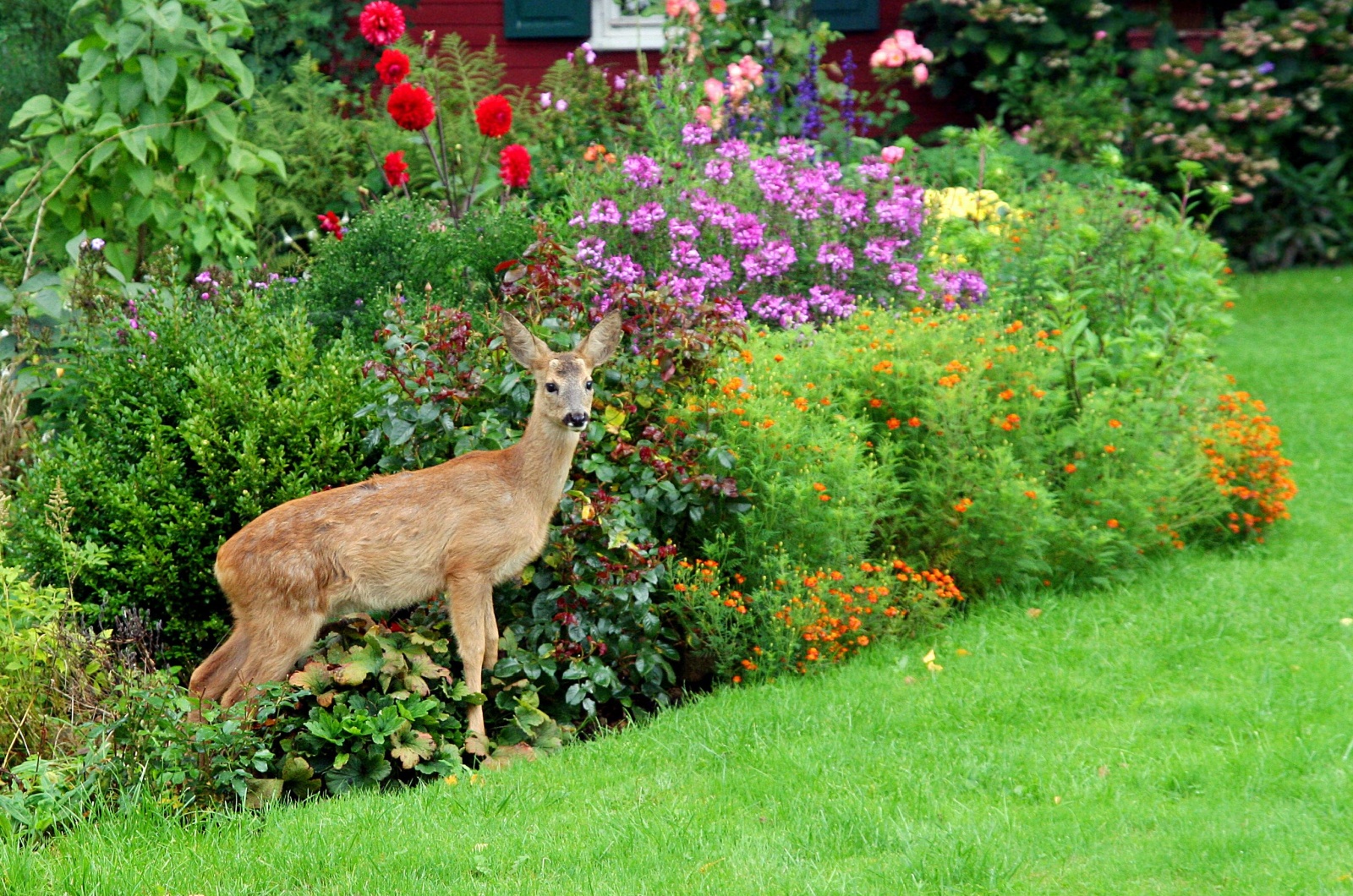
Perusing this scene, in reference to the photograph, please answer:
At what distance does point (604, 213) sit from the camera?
25.7ft

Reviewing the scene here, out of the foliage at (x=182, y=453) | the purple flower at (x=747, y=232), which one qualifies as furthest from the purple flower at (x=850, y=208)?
the foliage at (x=182, y=453)

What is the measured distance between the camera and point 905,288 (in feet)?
27.5

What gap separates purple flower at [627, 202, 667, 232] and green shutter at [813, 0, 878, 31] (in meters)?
7.32

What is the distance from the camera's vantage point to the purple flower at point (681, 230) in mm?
7730

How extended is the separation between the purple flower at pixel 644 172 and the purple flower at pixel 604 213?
1.25 feet

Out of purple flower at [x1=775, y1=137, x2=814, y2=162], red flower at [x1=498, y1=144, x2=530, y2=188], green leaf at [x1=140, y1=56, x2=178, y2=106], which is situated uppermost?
green leaf at [x1=140, y1=56, x2=178, y2=106]

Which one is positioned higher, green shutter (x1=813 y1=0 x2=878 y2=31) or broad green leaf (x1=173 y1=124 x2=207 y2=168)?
broad green leaf (x1=173 y1=124 x2=207 y2=168)

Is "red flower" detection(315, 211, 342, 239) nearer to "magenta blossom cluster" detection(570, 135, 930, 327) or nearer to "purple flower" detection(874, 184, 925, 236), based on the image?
"magenta blossom cluster" detection(570, 135, 930, 327)

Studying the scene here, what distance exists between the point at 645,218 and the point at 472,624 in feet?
10.6

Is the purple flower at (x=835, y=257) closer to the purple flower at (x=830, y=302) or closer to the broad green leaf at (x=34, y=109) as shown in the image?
the purple flower at (x=830, y=302)

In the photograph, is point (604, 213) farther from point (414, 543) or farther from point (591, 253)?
point (414, 543)

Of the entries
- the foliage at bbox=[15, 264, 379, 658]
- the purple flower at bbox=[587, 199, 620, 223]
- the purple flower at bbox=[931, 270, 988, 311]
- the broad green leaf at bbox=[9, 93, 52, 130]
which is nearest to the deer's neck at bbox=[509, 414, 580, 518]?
the foliage at bbox=[15, 264, 379, 658]

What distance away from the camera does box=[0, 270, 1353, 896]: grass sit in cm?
421

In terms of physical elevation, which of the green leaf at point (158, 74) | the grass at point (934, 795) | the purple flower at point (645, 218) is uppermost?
the green leaf at point (158, 74)
